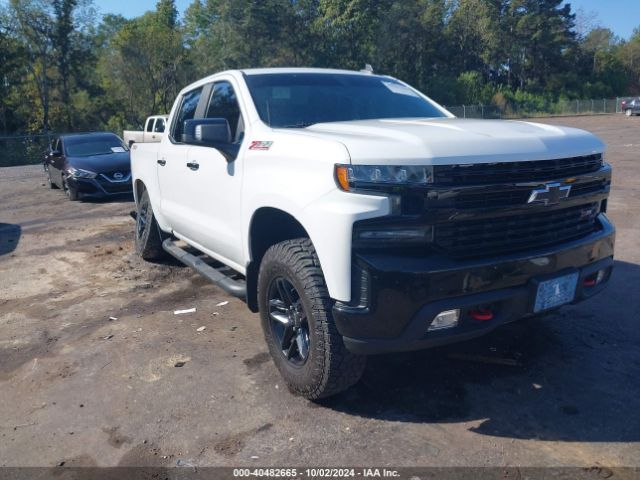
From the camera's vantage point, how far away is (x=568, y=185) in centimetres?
339

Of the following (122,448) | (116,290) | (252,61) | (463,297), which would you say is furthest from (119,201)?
(252,61)

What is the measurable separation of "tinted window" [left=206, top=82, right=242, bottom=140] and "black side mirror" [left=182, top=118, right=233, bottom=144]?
0.23m

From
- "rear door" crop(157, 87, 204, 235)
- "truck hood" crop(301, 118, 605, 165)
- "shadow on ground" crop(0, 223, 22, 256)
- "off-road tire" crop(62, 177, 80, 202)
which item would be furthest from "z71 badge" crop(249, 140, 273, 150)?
"off-road tire" crop(62, 177, 80, 202)

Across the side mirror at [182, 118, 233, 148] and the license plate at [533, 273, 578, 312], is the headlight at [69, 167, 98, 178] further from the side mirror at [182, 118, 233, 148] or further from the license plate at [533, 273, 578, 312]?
the license plate at [533, 273, 578, 312]

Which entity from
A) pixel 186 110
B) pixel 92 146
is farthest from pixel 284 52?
pixel 186 110

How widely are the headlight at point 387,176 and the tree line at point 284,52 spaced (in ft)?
147

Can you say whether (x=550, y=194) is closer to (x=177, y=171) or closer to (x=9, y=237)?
(x=177, y=171)

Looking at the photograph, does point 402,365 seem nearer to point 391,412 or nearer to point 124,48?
point 391,412

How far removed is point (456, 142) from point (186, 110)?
3352 mm

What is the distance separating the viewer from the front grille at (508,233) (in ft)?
10.0

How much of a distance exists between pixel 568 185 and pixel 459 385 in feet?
4.56

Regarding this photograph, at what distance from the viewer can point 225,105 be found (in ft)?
15.6

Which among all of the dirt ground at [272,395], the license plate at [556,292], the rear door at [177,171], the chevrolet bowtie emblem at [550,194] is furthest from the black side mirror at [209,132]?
the license plate at [556,292]

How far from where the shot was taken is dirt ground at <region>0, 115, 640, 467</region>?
3.14 meters
